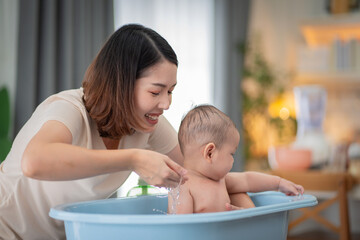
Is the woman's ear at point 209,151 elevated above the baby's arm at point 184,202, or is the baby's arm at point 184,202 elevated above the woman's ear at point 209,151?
the woman's ear at point 209,151

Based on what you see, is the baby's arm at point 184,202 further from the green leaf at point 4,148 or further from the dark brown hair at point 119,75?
the green leaf at point 4,148

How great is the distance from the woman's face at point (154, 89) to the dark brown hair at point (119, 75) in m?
0.01

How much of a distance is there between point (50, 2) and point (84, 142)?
1.53 m

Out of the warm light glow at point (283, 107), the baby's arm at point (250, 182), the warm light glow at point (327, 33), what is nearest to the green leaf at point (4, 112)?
the baby's arm at point (250, 182)

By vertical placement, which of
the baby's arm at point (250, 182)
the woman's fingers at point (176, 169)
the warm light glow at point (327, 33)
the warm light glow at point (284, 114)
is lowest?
the warm light glow at point (284, 114)

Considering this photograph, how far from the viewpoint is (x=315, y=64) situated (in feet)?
12.9

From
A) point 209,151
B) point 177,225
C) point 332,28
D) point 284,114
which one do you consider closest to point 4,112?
point 209,151

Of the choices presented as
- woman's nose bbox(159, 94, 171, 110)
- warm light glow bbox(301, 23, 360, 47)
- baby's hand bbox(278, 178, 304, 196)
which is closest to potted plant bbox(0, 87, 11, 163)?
woman's nose bbox(159, 94, 171, 110)

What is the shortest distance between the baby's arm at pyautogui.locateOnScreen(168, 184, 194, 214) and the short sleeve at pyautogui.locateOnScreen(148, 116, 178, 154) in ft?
0.86

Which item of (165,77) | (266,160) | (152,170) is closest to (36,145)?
(152,170)

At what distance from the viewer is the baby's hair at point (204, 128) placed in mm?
1188

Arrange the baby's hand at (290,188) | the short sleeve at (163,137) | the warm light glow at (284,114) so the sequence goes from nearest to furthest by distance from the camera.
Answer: the baby's hand at (290,188)
the short sleeve at (163,137)
the warm light glow at (284,114)

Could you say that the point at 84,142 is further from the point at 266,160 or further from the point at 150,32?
the point at 266,160

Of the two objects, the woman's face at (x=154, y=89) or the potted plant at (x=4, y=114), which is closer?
the woman's face at (x=154, y=89)
